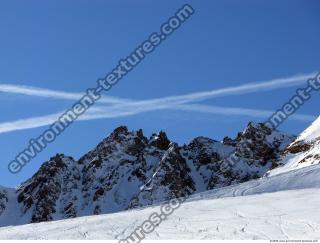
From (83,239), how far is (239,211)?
938cm

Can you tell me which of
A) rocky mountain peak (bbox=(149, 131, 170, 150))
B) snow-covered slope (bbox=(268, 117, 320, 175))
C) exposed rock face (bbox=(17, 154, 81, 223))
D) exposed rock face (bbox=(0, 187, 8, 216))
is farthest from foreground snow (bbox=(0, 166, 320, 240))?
exposed rock face (bbox=(0, 187, 8, 216))

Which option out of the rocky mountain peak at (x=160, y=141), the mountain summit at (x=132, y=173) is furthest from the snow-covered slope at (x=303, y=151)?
the rocky mountain peak at (x=160, y=141)

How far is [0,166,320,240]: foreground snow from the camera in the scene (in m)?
26.2

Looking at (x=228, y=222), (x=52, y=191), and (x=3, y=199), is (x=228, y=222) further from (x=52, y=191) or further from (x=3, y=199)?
(x=3, y=199)

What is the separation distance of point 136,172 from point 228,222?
15165 centimetres

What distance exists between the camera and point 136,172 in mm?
179875

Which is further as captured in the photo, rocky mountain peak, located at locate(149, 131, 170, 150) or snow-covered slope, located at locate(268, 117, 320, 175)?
rocky mountain peak, located at locate(149, 131, 170, 150)

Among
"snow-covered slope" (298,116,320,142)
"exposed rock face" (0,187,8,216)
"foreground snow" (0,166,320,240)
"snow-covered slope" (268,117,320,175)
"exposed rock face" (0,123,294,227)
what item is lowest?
"foreground snow" (0,166,320,240)

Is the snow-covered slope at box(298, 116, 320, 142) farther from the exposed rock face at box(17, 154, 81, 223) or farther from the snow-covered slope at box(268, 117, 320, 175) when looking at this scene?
the exposed rock face at box(17, 154, 81, 223)

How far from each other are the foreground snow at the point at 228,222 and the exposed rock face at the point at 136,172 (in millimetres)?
119230

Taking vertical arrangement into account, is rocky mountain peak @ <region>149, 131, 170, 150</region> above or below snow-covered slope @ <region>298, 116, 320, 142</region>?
above

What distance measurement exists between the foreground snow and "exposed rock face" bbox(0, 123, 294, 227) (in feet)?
391

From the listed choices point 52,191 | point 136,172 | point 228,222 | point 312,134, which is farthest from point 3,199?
point 228,222

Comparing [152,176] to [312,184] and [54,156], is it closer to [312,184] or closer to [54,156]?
[54,156]
